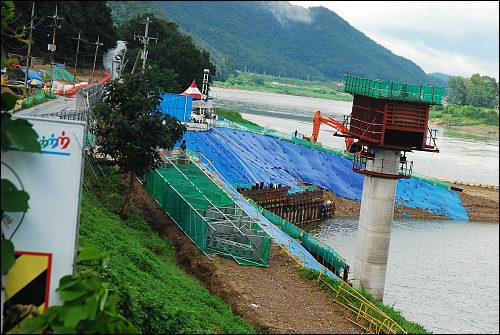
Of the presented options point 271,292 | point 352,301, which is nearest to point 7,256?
point 271,292

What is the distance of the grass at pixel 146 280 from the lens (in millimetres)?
10125

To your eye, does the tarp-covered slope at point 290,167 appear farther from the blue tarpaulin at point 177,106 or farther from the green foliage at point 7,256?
the green foliage at point 7,256

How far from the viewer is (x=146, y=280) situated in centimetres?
1424

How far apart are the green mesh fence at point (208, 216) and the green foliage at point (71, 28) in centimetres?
4194

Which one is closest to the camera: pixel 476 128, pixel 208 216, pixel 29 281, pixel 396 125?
pixel 29 281

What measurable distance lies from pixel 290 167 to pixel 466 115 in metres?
85.8

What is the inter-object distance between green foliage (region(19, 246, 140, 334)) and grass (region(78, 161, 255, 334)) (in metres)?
3.35

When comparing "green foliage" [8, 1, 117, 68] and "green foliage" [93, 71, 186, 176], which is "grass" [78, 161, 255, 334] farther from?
"green foliage" [8, 1, 117, 68]

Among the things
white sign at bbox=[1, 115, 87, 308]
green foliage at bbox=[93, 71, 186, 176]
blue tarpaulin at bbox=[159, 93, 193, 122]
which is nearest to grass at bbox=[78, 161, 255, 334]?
green foliage at bbox=[93, 71, 186, 176]

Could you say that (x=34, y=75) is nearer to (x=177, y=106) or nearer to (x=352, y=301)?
(x=177, y=106)

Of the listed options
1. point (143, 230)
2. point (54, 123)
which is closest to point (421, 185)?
point (143, 230)

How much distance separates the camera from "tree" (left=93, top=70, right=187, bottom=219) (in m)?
21.5

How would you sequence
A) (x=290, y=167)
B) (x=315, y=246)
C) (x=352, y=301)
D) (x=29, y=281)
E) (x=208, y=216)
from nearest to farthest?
(x=29, y=281) → (x=352, y=301) → (x=208, y=216) → (x=315, y=246) → (x=290, y=167)

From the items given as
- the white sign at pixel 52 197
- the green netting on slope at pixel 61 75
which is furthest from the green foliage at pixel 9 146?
the green netting on slope at pixel 61 75
